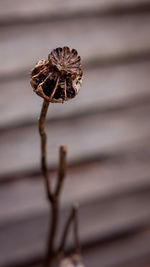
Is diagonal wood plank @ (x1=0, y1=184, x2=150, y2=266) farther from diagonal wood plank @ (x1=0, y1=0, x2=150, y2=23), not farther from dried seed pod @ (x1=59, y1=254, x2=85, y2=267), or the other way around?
diagonal wood plank @ (x1=0, y1=0, x2=150, y2=23)

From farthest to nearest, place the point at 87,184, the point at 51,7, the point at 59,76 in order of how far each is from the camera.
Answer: the point at 87,184 < the point at 51,7 < the point at 59,76

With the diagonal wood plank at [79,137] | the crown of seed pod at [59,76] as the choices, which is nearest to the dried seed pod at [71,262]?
the diagonal wood plank at [79,137]

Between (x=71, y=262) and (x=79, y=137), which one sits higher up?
(x=79, y=137)

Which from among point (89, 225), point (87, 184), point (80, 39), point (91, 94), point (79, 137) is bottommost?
point (89, 225)

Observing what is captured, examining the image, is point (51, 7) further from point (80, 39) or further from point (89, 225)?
point (89, 225)

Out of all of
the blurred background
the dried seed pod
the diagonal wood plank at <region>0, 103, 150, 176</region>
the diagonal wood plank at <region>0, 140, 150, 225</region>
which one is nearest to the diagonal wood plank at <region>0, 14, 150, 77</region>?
the blurred background

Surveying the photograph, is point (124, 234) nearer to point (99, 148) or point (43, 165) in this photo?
point (99, 148)

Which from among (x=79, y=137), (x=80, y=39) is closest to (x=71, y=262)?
(x=79, y=137)
